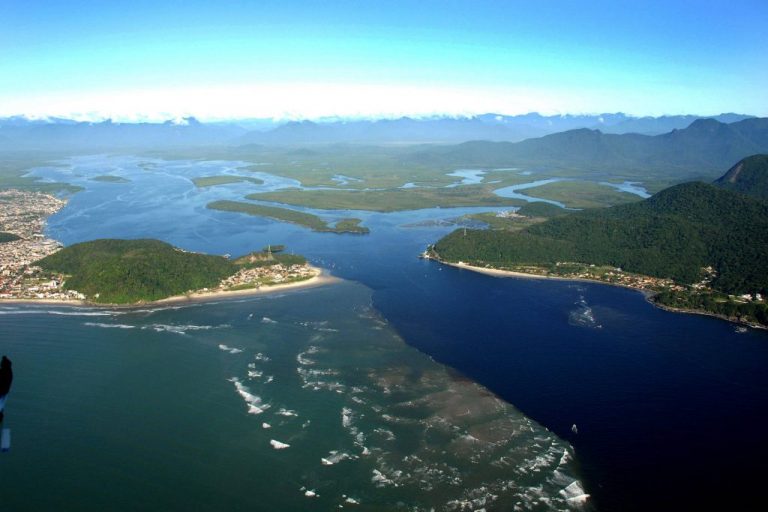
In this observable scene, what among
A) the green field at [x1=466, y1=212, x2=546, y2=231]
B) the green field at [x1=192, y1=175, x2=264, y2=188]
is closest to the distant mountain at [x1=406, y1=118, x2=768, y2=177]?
the green field at [x1=192, y1=175, x2=264, y2=188]

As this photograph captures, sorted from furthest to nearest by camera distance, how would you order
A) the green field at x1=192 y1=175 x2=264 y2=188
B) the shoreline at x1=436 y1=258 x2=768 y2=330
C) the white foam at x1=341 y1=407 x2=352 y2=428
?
the green field at x1=192 y1=175 x2=264 y2=188
the shoreline at x1=436 y1=258 x2=768 y2=330
the white foam at x1=341 y1=407 x2=352 y2=428

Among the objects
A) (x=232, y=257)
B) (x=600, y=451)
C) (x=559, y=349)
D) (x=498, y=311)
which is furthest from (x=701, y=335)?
(x=232, y=257)

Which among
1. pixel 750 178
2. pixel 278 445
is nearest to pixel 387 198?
pixel 750 178

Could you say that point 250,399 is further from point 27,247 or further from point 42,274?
point 27,247

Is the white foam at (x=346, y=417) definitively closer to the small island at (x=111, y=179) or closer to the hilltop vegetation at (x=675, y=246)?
the hilltop vegetation at (x=675, y=246)

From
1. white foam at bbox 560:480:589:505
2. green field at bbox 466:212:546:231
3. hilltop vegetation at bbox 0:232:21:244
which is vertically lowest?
white foam at bbox 560:480:589:505

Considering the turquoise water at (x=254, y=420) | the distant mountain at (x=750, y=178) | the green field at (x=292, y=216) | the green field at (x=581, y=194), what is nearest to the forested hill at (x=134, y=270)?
the turquoise water at (x=254, y=420)

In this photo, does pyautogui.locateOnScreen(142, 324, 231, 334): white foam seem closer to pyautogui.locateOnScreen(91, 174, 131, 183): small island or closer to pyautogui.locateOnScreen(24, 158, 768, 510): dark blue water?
pyautogui.locateOnScreen(24, 158, 768, 510): dark blue water

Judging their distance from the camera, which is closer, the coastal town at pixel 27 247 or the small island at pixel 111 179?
the coastal town at pixel 27 247
